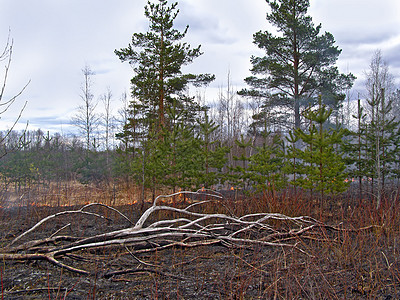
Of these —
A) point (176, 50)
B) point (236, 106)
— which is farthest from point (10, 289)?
point (236, 106)

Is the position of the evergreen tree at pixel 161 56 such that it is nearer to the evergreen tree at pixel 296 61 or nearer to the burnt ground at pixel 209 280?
the evergreen tree at pixel 296 61

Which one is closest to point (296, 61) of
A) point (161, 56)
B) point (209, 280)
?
point (161, 56)

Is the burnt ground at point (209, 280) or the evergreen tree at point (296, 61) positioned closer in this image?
the burnt ground at point (209, 280)

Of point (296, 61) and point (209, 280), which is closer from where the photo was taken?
point (209, 280)

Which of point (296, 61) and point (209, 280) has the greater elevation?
point (296, 61)

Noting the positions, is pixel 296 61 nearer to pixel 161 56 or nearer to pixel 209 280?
pixel 161 56

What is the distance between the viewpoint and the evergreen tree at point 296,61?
17.8 meters

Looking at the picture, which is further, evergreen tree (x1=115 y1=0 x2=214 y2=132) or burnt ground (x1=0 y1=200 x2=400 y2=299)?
evergreen tree (x1=115 y1=0 x2=214 y2=132)

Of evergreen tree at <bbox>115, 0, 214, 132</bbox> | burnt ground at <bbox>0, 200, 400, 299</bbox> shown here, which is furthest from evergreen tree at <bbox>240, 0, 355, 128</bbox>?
burnt ground at <bbox>0, 200, 400, 299</bbox>

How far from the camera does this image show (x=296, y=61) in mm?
18641

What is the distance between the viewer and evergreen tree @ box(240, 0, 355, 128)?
703 inches

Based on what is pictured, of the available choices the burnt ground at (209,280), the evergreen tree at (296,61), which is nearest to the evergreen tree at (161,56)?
the evergreen tree at (296,61)

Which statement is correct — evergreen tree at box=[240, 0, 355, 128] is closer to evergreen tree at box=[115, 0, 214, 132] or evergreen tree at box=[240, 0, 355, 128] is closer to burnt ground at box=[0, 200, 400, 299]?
evergreen tree at box=[115, 0, 214, 132]

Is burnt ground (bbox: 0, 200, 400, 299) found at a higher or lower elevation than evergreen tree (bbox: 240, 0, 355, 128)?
→ lower
